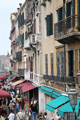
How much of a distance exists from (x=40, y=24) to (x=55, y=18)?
656 centimetres

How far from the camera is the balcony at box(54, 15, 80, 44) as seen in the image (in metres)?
17.8

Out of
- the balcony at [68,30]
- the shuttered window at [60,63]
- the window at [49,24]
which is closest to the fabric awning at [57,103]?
the shuttered window at [60,63]

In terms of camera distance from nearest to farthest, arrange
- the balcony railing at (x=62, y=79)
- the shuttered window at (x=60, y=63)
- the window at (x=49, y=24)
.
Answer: the balcony railing at (x=62, y=79) < the shuttered window at (x=60, y=63) < the window at (x=49, y=24)

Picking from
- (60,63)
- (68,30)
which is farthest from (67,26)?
(60,63)

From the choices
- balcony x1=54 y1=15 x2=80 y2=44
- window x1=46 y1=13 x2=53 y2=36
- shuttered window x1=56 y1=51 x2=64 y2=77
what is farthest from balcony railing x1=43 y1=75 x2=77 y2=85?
window x1=46 y1=13 x2=53 y2=36

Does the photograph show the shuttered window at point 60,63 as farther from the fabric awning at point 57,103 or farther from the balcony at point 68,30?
the fabric awning at point 57,103

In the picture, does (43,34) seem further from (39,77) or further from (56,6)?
(56,6)

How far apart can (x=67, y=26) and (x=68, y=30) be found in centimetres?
21

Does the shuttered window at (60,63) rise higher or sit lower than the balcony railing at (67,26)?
lower

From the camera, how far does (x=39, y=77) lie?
1204 inches

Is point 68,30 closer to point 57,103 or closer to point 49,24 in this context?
point 57,103

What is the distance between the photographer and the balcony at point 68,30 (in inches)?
700

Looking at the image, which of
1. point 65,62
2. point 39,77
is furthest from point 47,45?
point 65,62

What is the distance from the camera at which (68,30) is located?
18609 millimetres
